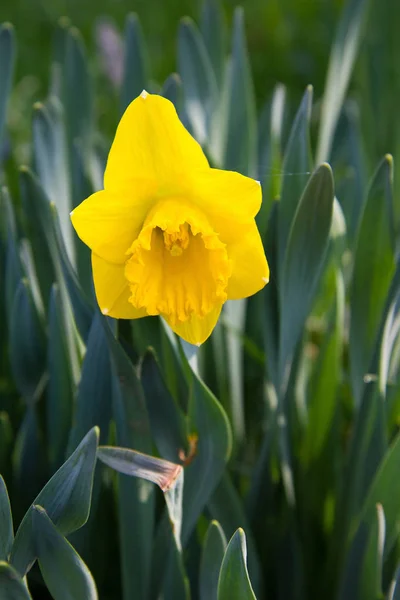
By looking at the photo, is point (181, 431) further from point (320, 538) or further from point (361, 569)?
point (320, 538)

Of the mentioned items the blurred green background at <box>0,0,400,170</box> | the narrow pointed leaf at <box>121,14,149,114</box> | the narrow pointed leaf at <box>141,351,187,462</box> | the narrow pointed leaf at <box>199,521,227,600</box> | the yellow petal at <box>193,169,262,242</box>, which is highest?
the blurred green background at <box>0,0,400,170</box>

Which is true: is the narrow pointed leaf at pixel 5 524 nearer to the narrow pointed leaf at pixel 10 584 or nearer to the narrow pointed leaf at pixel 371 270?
the narrow pointed leaf at pixel 10 584

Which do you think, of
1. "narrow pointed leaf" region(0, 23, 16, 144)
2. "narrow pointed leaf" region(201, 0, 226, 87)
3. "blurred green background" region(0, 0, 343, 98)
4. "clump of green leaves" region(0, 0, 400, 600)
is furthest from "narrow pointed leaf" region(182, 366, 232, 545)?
"blurred green background" region(0, 0, 343, 98)

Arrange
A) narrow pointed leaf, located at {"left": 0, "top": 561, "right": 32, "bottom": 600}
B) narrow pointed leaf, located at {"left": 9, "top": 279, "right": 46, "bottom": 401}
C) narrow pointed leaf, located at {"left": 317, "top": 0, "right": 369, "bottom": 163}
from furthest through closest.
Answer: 1. narrow pointed leaf, located at {"left": 317, "top": 0, "right": 369, "bottom": 163}
2. narrow pointed leaf, located at {"left": 9, "top": 279, "right": 46, "bottom": 401}
3. narrow pointed leaf, located at {"left": 0, "top": 561, "right": 32, "bottom": 600}

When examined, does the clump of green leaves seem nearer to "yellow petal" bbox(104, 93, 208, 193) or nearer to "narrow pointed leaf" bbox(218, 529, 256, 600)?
"narrow pointed leaf" bbox(218, 529, 256, 600)

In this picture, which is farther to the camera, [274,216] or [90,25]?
[90,25]

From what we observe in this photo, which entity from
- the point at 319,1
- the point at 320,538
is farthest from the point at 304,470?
the point at 319,1

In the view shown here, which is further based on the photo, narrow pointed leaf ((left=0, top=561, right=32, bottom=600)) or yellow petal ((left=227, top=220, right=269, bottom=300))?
yellow petal ((left=227, top=220, right=269, bottom=300))

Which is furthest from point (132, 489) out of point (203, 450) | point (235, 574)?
point (235, 574)
